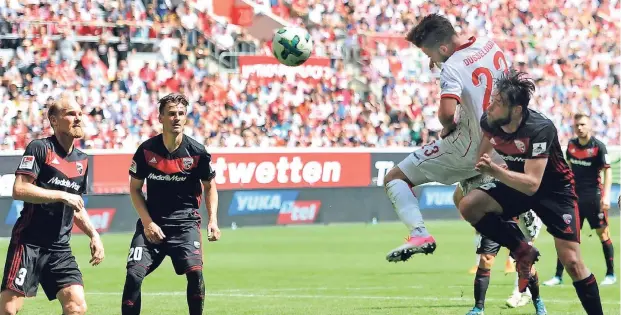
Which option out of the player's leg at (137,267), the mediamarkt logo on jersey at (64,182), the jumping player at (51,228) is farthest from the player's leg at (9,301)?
the player's leg at (137,267)

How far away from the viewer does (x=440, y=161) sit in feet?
34.9

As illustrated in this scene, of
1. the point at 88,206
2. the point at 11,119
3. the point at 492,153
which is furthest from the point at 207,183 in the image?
the point at 11,119

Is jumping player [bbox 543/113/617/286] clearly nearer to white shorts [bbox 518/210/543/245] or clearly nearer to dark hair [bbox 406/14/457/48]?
white shorts [bbox 518/210/543/245]

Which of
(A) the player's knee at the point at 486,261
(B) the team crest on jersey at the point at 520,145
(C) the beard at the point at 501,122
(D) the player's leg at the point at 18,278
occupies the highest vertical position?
(C) the beard at the point at 501,122

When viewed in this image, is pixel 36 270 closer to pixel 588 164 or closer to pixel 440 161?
pixel 440 161

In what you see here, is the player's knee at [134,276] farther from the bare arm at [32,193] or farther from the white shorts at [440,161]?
the white shorts at [440,161]

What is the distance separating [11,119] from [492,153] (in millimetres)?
17514

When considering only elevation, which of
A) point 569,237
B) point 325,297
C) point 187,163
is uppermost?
point 187,163

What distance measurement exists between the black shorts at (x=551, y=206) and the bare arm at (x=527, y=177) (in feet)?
1.09

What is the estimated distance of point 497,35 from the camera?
39.7 metres

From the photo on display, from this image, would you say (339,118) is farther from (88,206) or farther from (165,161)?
(165,161)

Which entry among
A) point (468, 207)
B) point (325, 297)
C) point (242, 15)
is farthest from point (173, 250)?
point (242, 15)

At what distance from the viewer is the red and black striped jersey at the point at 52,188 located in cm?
969

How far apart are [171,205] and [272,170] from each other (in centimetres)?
1738
